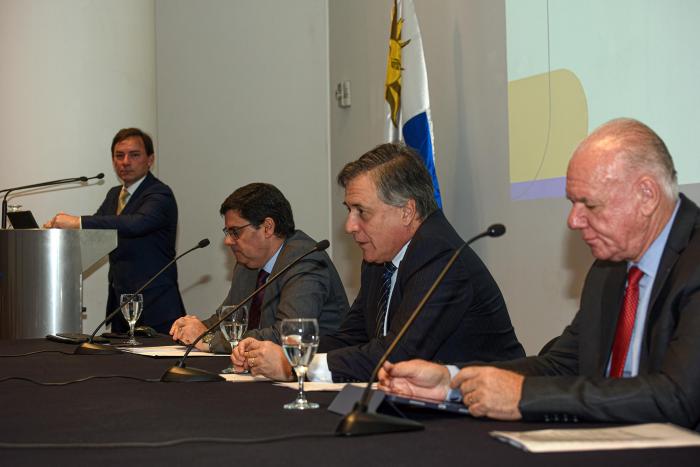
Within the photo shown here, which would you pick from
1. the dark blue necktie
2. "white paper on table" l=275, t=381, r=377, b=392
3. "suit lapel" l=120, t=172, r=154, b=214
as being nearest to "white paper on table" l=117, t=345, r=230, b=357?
the dark blue necktie

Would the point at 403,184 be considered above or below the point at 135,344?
above

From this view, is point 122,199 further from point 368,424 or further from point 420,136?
point 368,424

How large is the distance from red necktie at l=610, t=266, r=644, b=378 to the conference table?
401 millimetres

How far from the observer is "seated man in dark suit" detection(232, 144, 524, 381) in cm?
260

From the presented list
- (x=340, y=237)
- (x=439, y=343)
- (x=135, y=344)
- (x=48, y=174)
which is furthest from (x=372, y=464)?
(x=340, y=237)

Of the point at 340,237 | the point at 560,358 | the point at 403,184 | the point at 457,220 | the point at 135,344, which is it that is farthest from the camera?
the point at 340,237

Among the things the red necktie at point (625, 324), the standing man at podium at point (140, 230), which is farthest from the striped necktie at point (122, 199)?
the red necktie at point (625, 324)

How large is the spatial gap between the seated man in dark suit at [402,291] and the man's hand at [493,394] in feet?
2.41

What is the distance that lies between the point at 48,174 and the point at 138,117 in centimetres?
72

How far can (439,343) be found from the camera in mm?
2627

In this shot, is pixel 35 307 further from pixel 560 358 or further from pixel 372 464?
pixel 372 464

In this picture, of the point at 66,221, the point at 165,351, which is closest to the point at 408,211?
the point at 165,351

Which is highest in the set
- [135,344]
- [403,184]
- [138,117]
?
[138,117]

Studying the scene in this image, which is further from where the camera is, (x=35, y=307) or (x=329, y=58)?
(x=329, y=58)
